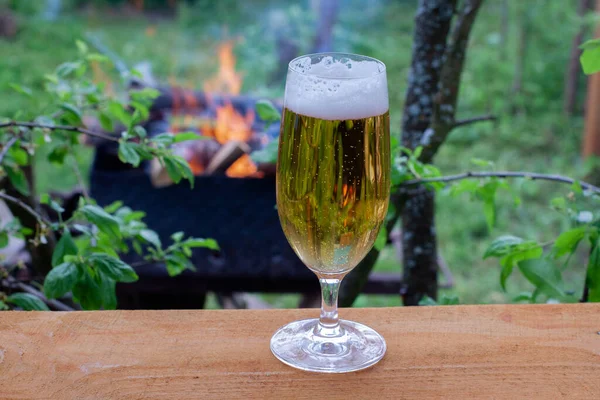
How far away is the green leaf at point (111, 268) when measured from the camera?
1105 mm

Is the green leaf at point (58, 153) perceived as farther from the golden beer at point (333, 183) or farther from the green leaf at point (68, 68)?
the golden beer at point (333, 183)

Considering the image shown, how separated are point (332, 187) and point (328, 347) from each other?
18 cm

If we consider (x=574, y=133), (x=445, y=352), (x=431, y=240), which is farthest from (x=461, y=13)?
(x=574, y=133)

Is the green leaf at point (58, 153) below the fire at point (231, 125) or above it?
above

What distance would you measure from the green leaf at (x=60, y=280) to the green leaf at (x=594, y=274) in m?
0.77

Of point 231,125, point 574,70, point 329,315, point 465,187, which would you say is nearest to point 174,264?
point 465,187

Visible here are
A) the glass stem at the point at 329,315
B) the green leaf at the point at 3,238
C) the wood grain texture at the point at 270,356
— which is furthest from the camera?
the green leaf at the point at 3,238

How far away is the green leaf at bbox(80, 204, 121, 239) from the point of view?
45.9 inches

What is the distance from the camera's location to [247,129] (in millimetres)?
2826

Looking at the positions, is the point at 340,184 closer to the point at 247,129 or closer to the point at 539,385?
the point at 539,385

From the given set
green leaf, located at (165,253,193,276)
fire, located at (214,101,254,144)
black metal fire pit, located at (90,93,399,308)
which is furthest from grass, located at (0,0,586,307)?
green leaf, located at (165,253,193,276)

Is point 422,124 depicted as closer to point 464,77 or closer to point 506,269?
point 506,269

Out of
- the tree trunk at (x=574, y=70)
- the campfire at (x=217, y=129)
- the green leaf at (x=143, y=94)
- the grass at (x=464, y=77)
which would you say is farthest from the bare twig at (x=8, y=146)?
the tree trunk at (x=574, y=70)

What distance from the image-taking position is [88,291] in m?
1.11
